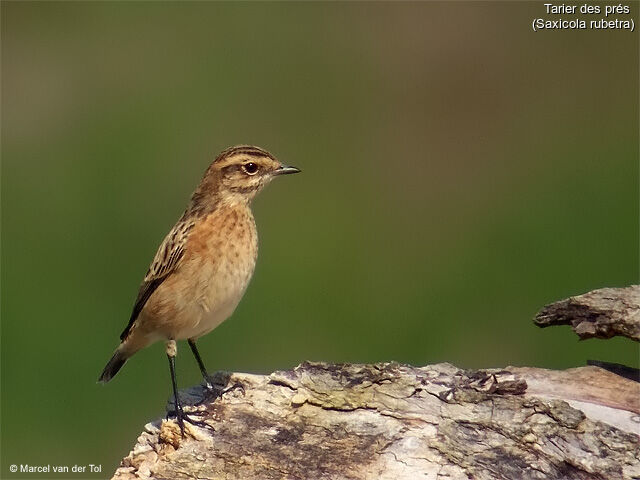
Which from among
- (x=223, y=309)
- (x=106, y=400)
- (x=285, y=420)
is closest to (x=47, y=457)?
(x=106, y=400)

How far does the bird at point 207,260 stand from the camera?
29.0 feet

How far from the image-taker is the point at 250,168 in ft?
30.6

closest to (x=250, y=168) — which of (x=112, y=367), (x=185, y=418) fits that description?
(x=112, y=367)

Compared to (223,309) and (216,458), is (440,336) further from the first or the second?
(216,458)

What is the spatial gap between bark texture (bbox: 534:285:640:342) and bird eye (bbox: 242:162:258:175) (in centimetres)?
246

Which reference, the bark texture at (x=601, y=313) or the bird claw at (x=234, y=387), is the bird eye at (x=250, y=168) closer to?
the bird claw at (x=234, y=387)

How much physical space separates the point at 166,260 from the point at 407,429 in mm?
2505

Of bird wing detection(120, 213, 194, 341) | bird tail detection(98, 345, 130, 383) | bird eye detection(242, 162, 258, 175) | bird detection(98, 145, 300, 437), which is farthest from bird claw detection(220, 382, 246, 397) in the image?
bird tail detection(98, 345, 130, 383)

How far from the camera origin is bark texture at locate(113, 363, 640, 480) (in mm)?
7047

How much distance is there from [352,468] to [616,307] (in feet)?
6.40

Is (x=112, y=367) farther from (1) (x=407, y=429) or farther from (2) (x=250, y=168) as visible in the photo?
(1) (x=407, y=429)

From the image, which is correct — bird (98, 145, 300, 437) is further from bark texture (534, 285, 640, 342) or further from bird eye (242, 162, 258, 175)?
bark texture (534, 285, 640, 342)

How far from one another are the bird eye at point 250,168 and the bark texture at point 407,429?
191cm

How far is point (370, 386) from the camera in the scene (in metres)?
7.68
